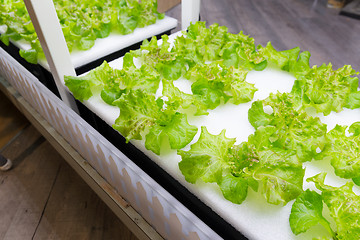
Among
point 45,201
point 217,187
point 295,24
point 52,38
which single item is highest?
point 52,38

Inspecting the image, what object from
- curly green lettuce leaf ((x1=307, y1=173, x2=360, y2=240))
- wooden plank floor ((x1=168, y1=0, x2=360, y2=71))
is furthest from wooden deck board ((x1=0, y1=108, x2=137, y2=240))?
wooden plank floor ((x1=168, y1=0, x2=360, y2=71))

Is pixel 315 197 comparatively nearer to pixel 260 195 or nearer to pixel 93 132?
pixel 260 195

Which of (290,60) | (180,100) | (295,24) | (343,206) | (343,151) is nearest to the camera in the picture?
(343,206)

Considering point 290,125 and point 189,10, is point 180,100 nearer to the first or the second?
point 290,125

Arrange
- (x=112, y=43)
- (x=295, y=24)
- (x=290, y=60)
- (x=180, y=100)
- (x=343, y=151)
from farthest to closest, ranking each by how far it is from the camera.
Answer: (x=295, y=24) → (x=112, y=43) → (x=290, y=60) → (x=180, y=100) → (x=343, y=151)

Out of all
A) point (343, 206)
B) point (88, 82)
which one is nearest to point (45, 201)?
point (88, 82)

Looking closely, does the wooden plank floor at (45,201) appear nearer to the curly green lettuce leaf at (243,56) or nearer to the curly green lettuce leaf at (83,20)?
the curly green lettuce leaf at (83,20)

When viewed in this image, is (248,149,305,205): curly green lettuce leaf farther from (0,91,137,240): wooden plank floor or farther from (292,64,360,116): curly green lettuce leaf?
(0,91,137,240): wooden plank floor
